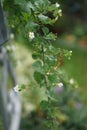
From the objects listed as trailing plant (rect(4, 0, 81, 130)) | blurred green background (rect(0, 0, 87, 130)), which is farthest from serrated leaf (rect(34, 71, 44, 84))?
blurred green background (rect(0, 0, 87, 130))

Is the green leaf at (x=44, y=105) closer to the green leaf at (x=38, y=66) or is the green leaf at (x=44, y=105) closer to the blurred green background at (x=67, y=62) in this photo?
the green leaf at (x=38, y=66)

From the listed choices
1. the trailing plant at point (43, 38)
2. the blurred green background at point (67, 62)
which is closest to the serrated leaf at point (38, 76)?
the trailing plant at point (43, 38)

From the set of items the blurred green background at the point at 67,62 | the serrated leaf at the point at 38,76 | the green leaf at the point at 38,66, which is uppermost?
the blurred green background at the point at 67,62

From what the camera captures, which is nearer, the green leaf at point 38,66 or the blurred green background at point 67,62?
the green leaf at point 38,66

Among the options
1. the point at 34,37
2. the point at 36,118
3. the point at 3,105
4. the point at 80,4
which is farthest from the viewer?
the point at 80,4

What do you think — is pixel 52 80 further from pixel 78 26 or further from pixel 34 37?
pixel 78 26

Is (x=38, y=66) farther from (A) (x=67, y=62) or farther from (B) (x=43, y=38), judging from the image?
(A) (x=67, y=62)

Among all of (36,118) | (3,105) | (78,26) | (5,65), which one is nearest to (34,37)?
(3,105)

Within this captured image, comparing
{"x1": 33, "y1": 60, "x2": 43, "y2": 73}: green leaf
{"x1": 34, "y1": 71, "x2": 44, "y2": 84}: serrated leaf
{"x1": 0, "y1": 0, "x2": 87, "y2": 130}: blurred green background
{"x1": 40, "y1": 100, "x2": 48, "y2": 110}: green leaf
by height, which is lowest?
{"x1": 40, "y1": 100, "x2": 48, "y2": 110}: green leaf

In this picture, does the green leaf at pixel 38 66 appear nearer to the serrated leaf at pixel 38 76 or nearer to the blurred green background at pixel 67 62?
the serrated leaf at pixel 38 76

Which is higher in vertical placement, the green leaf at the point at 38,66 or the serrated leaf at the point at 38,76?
the green leaf at the point at 38,66

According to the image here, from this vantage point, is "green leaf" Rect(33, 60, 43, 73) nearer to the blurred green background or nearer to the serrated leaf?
the serrated leaf
